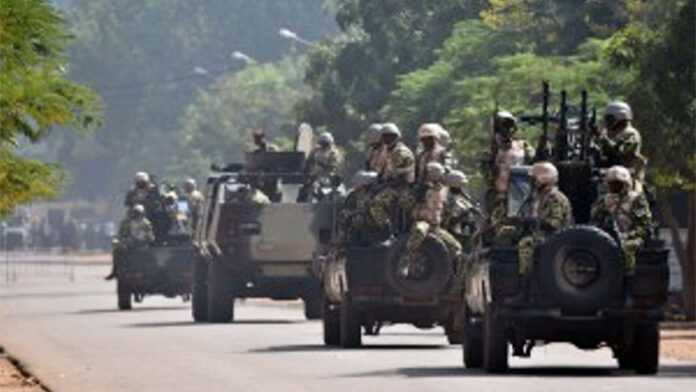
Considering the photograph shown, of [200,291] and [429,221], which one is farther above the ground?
[429,221]

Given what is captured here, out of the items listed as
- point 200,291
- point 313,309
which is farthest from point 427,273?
point 313,309

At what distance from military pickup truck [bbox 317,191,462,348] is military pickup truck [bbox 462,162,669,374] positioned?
3.86 m

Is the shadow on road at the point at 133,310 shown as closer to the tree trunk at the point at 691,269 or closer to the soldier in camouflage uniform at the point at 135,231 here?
the soldier in camouflage uniform at the point at 135,231

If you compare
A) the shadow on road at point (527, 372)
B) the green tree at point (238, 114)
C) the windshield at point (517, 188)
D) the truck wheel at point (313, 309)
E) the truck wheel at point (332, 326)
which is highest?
the green tree at point (238, 114)

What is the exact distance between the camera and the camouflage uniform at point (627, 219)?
2741 centimetres

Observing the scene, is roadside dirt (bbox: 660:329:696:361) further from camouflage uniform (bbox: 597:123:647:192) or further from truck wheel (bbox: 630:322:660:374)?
truck wheel (bbox: 630:322:660:374)

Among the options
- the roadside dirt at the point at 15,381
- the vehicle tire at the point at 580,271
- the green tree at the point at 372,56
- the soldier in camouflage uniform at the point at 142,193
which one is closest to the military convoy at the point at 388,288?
the roadside dirt at the point at 15,381

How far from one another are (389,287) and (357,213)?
845mm

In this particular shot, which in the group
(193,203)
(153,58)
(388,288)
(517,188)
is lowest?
(388,288)

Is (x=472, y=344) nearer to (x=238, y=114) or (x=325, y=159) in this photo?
(x=325, y=159)

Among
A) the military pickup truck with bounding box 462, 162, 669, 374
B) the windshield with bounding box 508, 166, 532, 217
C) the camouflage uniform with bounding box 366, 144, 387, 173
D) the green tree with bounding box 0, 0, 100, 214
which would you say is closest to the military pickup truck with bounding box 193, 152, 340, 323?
the camouflage uniform with bounding box 366, 144, 387, 173

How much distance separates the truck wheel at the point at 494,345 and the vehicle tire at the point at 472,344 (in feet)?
2.83

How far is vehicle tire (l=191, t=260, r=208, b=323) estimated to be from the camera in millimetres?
44250

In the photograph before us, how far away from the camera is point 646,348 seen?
27.8 m
